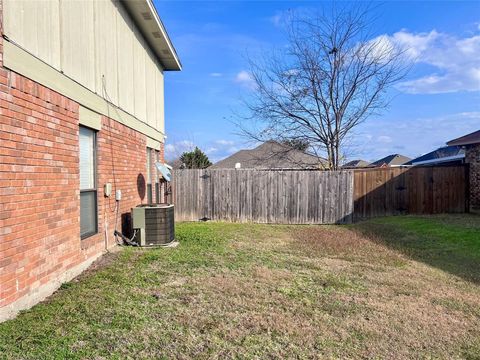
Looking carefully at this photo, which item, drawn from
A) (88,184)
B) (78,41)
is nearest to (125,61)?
(78,41)

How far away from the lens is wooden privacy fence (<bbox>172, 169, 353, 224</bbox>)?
13383 mm

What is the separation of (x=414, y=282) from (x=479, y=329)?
169 cm

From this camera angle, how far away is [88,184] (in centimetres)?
629

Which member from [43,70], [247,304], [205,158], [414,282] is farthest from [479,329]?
[205,158]

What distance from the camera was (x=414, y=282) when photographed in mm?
5566

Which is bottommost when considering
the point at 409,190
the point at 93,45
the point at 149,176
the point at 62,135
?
the point at 409,190

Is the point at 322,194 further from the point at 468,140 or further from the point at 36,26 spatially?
the point at 36,26

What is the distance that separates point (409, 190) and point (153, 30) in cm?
992

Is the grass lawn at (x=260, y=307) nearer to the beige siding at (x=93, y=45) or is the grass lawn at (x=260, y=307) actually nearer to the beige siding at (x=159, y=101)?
the beige siding at (x=93, y=45)

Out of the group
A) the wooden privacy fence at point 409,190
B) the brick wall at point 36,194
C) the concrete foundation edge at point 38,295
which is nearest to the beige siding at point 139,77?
the brick wall at point 36,194

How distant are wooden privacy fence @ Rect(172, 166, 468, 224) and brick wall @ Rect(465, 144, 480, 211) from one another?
0.20 m

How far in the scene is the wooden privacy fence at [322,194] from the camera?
1338cm

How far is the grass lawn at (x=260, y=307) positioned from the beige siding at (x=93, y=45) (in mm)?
2944

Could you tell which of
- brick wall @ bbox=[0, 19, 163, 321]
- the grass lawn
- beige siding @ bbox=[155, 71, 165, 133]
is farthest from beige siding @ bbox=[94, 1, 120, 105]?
beige siding @ bbox=[155, 71, 165, 133]
